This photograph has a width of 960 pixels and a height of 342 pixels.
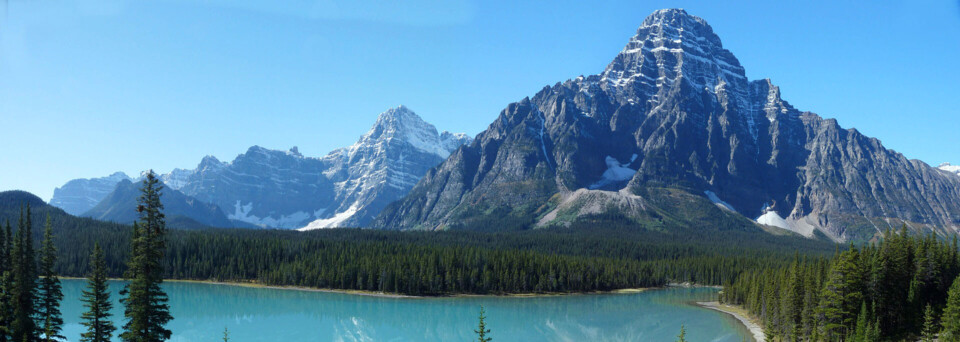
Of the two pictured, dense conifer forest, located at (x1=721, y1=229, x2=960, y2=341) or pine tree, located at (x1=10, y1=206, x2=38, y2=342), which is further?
dense conifer forest, located at (x1=721, y1=229, x2=960, y2=341)

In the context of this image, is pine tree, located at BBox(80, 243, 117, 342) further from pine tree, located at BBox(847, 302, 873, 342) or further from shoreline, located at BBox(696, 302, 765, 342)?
shoreline, located at BBox(696, 302, 765, 342)

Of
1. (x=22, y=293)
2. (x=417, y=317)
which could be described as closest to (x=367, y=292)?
(x=417, y=317)

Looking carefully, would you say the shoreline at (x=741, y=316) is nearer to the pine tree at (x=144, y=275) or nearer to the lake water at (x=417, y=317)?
the lake water at (x=417, y=317)

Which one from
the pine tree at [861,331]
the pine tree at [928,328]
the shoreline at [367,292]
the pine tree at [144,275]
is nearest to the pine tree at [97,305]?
the pine tree at [144,275]

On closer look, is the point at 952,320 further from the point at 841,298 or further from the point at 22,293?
the point at 22,293

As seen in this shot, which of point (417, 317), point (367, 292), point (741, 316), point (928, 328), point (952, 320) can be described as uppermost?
point (952, 320)

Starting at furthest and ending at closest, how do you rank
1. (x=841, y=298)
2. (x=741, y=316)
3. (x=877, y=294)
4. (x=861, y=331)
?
(x=741, y=316)
(x=877, y=294)
(x=841, y=298)
(x=861, y=331)

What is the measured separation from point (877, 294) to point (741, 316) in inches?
2013

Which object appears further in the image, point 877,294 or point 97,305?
point 877,294

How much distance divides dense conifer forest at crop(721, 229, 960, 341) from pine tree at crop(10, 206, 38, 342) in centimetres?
6616

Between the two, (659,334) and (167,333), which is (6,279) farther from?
(659,334)

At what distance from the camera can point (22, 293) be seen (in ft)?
171

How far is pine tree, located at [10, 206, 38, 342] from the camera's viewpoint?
2018 inches

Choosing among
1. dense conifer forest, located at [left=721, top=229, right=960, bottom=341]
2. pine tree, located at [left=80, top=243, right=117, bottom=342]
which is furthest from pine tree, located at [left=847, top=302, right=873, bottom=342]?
pine tree, located at [left=80, top=243, right=117, bottom=342]
